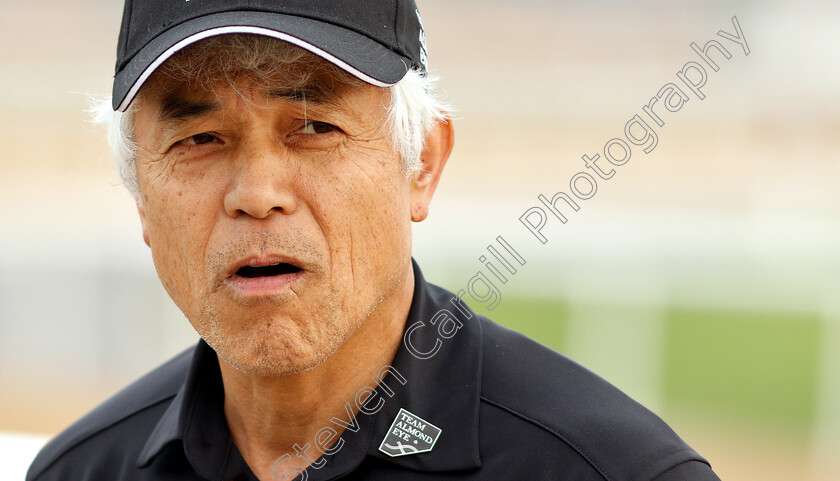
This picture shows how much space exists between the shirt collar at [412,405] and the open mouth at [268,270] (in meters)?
0.29

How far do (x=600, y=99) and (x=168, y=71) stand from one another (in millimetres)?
8506

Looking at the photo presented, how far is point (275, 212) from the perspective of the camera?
60.3 inches

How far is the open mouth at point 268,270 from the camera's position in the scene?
5.15 ft

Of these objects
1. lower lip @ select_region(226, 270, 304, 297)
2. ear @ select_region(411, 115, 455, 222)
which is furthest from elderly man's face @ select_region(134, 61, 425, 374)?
ear @ select_region(411, 115, 455, 222)

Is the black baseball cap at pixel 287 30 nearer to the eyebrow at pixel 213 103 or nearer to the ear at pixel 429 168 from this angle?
the eyebrow at pixel 213 103

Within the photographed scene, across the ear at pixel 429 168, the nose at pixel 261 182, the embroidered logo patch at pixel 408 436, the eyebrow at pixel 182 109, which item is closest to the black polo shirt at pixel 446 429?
the embroidered logo patch at pixel 408 436

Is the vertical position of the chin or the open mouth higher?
the open mouth

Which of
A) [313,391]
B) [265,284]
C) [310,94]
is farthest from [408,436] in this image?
[310,94]

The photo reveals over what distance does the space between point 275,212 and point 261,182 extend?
58 millimetres

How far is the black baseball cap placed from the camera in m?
1.50

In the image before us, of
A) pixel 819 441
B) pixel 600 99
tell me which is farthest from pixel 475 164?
pixel 819 441

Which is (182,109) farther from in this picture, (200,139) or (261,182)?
(261,182)

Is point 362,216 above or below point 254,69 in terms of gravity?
below

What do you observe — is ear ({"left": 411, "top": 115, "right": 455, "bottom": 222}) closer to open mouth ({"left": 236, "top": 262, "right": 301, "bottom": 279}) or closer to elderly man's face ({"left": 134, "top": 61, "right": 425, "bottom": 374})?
elderly man's face ({"left": 134, "top": 61, "right": 425, "bottom": 374})
